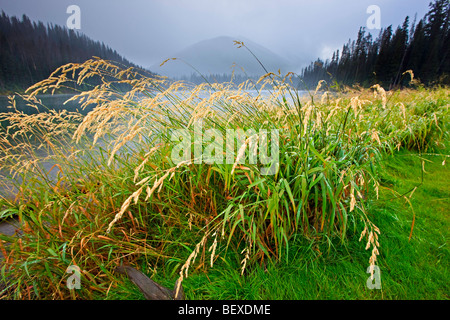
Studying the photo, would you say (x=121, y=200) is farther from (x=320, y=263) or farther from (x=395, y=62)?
(x=395, y=62)

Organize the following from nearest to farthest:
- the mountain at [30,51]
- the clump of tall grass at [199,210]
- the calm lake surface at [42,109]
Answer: the clump of tall grass at [199,210] < the calm lake surface at [42,109] < the mountain at [30,51]

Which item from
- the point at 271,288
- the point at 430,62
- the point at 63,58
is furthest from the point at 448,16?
the point at 63,58

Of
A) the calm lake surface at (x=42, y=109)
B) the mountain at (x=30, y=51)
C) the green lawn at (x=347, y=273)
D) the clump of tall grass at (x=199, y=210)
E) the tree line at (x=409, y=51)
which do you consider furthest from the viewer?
the mountain at (x=30, y=51)

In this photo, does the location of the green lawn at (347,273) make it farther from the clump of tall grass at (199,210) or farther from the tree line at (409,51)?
the tree line at (409,51)

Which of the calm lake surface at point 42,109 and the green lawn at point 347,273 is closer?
the green lawn at point 347,273

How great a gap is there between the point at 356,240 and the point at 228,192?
1.08m

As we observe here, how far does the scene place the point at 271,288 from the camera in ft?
4.30

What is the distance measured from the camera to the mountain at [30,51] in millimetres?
34531

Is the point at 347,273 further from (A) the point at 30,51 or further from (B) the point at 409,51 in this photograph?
(A) the point at 30,51

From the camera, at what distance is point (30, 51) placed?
37.5m

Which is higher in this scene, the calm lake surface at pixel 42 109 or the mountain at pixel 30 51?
the mountain at pixel 30 51

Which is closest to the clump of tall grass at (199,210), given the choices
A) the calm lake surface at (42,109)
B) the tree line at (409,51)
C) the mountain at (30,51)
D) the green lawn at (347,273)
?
the green lawn at (347,273)

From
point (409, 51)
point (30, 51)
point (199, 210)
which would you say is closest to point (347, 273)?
point (199, 210)

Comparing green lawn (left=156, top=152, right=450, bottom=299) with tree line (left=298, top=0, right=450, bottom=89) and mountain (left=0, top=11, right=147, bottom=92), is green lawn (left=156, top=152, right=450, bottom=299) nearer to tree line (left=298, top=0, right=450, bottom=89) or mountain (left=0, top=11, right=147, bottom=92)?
tree line (left=298, top=0, right=450, bottom=89)
